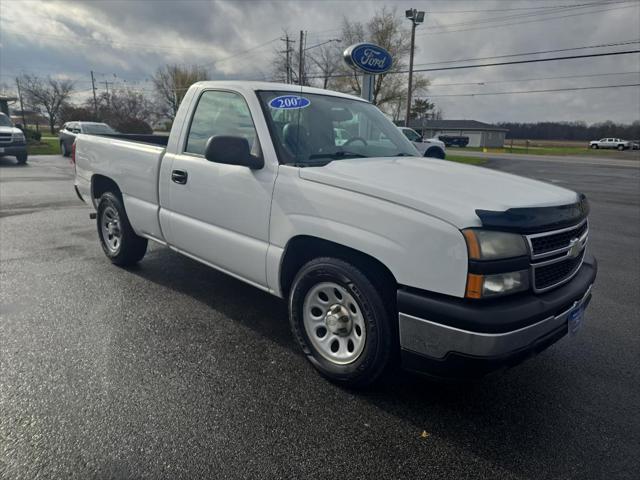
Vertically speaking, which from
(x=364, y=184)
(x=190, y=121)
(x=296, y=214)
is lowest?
(x=296, y=214)

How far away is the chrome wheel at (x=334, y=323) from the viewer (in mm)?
2709

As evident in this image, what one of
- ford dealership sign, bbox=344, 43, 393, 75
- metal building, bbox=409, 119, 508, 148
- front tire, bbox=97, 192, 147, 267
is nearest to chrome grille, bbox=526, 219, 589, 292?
front tire, bbox=97, 192, 147, 267

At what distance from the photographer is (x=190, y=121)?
383 cm

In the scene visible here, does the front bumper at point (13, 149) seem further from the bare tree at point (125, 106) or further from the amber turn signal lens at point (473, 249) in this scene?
the bare tree at point (125, 106)

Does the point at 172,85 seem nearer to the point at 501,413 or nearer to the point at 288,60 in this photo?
the point at 288,60

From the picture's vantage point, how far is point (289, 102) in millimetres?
3324

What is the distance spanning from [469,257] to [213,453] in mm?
1630

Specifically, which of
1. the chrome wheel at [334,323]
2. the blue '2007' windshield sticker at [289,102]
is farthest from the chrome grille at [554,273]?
the blue '2007' windshield sticker at [289,102]

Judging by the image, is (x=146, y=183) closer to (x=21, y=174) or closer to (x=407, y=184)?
(x=407, y=184)

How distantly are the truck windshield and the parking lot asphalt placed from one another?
1495 mm

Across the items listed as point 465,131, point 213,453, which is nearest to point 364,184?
point 213,453

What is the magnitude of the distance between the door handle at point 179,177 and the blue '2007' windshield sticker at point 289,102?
1.00 meters

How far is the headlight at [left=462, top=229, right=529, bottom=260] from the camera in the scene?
2.12 meters

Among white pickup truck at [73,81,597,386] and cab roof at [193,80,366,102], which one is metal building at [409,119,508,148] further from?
white pickup truck at [73,81,597,386]
